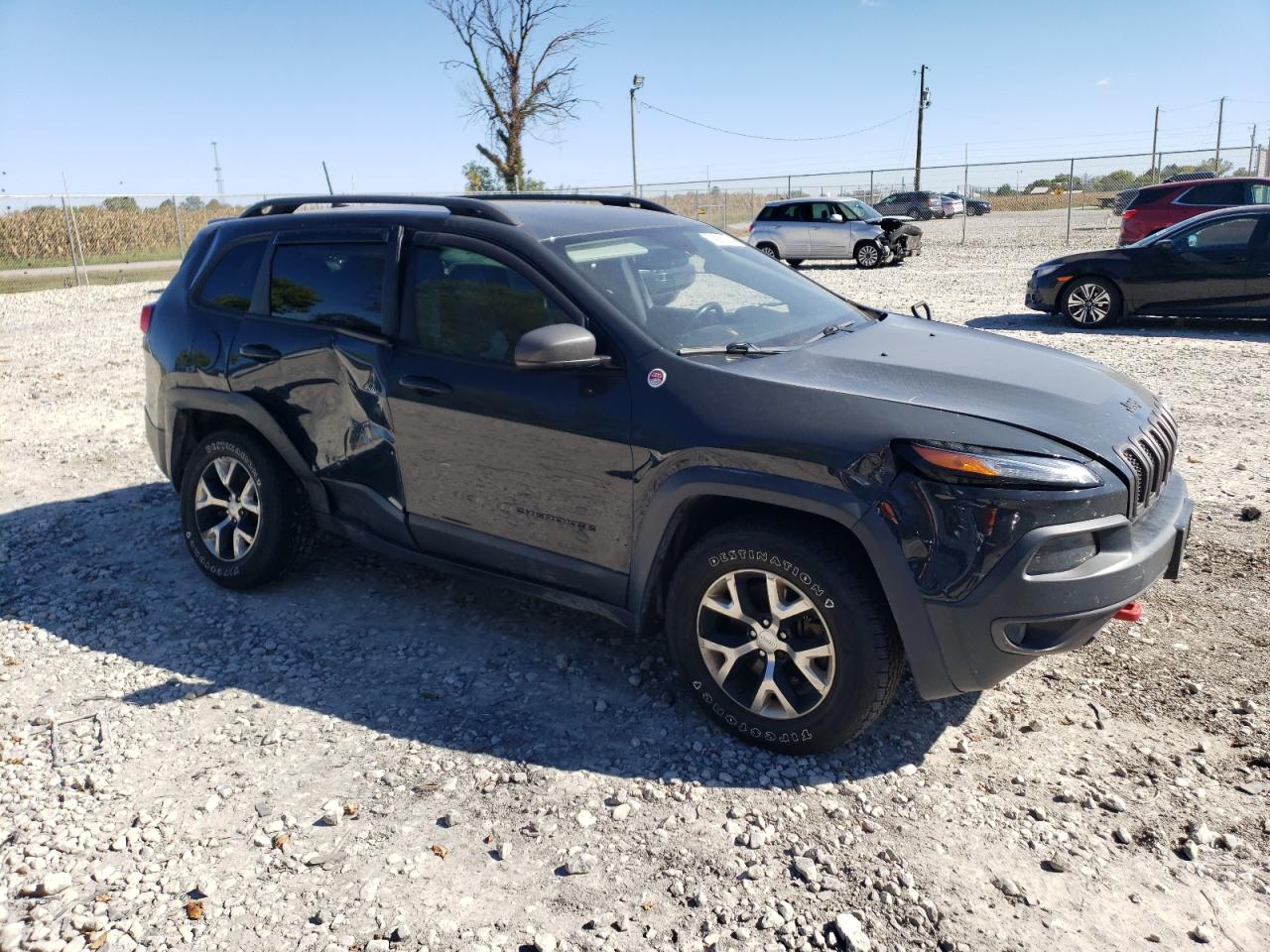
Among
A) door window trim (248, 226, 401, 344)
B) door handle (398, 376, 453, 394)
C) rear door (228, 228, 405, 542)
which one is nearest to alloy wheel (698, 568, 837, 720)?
door handle (398, 376, 453, 394)

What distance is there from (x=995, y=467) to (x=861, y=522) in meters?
0.42

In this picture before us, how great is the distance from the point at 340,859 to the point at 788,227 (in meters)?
21.2

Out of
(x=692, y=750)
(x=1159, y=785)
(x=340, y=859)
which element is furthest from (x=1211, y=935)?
(x=340, y=859)

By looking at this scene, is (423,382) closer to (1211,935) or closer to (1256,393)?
(1211,935)

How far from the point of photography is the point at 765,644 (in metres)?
3.25

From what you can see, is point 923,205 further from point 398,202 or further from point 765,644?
point 765,644

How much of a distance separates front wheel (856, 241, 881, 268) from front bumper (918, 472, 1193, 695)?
1971cm

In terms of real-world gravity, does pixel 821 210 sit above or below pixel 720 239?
above

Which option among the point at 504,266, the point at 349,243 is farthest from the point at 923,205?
the point at 504,266

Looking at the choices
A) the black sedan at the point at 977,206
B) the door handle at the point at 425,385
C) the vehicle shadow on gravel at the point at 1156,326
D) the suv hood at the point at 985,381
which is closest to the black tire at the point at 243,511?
the door handle at the point at 425,385

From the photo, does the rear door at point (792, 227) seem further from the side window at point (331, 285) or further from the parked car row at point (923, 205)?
the parked car row at point (923, 205)

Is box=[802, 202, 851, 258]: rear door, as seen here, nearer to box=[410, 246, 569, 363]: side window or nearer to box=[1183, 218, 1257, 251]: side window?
box=[1183, 218, 1257, 251]: side window

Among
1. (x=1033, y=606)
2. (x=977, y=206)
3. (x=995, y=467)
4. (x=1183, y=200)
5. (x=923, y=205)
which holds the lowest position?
(x=1033, y=606)

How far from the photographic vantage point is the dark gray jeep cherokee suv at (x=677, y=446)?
9.65ft
